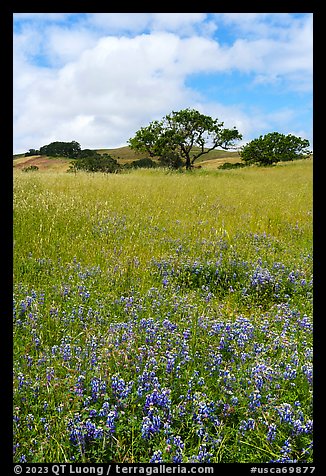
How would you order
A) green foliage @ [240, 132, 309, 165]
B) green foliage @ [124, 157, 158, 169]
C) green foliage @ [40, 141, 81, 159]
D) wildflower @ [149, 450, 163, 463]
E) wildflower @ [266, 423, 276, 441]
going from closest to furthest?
wildflower @ [149, 450, 163, 463], wildflower @ [266, 423, 276, 441], green foliage @ [124, 157, 158, 169], green foliage @ [40, 141, 81, 159], green foliage @ [240, 132, 309, 165]

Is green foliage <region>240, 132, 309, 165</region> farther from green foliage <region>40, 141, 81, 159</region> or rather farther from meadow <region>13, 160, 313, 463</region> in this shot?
meadow <region>13, 160, 313, 463</region>

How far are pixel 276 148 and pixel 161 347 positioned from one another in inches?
1782

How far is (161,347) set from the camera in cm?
307

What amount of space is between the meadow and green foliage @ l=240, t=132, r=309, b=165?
4040 centimetres

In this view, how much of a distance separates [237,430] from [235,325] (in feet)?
3.98

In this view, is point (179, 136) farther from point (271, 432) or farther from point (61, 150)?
point (271, 432)

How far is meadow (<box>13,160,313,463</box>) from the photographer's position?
2.25m

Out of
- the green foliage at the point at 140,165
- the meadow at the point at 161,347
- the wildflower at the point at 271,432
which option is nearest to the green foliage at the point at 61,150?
the green foliage at the point at 140,165

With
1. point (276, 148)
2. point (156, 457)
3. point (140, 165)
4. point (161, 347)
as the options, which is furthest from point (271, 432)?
point (276, 148)

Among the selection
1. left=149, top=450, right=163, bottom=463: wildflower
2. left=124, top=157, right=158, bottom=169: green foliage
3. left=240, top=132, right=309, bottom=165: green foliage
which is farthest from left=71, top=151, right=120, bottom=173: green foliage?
left=149, top=450, right=163, bottom=463: wildflower

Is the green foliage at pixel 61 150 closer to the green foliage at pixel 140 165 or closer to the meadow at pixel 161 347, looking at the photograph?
the green foliage at pixel 140 165

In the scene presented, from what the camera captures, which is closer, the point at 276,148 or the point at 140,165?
the point at 140,165
